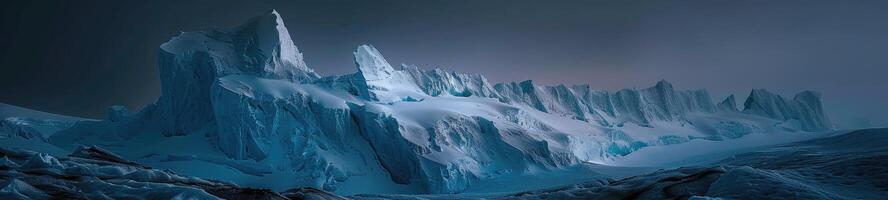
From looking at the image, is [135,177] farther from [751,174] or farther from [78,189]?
[751,174]

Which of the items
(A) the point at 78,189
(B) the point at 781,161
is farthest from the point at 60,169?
(B) the point at 781,161

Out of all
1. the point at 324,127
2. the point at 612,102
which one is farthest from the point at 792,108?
the point at 324,127

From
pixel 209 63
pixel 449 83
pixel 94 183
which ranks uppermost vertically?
pixel 209 63

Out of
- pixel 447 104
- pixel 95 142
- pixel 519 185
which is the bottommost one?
pixel 519 185

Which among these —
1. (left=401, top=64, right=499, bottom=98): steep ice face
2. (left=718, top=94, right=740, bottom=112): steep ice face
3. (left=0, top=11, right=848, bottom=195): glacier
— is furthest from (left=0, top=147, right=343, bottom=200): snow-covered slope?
(left=718, top=94, right=740, bottom=112): steep ice face

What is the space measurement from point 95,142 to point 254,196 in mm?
28440

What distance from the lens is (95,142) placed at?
99.0 ft

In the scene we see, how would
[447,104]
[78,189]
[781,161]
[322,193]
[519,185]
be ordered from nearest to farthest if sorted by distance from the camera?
1. [78,189]
2. [322,193]
3. [781,161]
4. [519,185]
5. [447,104]

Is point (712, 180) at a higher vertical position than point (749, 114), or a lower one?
lower

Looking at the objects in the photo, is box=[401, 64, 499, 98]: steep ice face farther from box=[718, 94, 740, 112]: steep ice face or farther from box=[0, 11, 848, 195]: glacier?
box=[718, 94, 740, 112]: steep ice face

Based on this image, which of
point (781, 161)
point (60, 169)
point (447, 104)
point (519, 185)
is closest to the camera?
point (60, 169)

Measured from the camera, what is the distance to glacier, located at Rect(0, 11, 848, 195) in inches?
978

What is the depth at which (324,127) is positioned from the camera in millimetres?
26016

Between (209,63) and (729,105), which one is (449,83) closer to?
(209,63)
